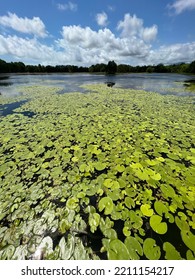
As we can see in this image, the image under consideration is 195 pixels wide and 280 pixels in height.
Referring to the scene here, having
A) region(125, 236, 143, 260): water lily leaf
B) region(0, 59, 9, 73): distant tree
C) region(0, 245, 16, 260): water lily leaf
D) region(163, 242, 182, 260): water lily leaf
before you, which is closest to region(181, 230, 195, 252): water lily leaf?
region(163, 242, 182, 260): water lily leaf

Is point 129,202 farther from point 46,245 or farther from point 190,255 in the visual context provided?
point 46,245

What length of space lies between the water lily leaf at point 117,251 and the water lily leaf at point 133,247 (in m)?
0.04

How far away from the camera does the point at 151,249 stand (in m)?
1.49

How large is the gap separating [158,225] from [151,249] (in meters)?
0.33

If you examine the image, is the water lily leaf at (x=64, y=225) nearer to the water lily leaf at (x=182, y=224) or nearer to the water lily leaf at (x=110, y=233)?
the water lily leaf at (x=110, y=233)

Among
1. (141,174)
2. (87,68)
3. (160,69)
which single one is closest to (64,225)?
(141,174)

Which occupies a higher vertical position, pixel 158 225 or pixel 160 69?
pixel 158 225

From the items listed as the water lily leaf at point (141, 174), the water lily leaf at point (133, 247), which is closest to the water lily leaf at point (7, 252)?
the water lily leaf at point (133, 247)

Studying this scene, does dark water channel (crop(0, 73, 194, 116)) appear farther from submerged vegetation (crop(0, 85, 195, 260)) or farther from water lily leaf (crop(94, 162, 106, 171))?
water lily leaf (crop(94, 162, 106, 171))

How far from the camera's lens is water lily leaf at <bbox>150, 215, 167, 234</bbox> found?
66.4 inches

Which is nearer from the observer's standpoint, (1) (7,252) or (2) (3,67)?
(1) (7,252)
